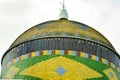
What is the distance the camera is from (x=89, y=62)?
20.3 m

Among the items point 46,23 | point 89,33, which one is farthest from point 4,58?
point 89,33

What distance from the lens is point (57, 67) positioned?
19.8 metres

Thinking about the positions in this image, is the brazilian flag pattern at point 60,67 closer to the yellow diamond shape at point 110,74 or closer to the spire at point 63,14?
the yellow diamond shape at point 110,74

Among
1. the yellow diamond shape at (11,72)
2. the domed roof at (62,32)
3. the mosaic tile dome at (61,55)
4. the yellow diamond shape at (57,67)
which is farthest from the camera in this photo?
the domed roof at (62,32)

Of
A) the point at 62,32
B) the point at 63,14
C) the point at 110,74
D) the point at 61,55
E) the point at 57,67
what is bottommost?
the point at 110,74

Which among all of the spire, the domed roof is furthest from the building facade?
the spire

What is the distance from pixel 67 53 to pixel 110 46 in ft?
8.44

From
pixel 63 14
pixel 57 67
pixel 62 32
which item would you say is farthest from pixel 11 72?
pixel 63 14

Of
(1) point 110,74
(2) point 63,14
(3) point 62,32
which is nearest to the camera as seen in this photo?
(1) point 110,74

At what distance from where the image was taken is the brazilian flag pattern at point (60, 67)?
1972 centimetres

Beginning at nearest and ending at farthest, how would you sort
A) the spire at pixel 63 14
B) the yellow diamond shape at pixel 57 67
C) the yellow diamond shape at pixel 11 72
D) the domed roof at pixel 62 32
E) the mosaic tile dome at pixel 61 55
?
the yellow diamond shape at pixel 57 67 → the mosaic tile dome at pixel 61 55 → the yellow diamond shape at pixel 11 72 → the domed roof at pixel 62 32 → the spire at pixel 63 14

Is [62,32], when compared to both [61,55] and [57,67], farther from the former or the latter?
[57,67]

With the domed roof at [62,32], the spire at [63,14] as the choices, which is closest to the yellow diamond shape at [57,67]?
the domed roof at [62,32]

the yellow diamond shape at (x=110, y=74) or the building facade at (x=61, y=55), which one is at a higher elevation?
the building facade at (x=61, y=55)
